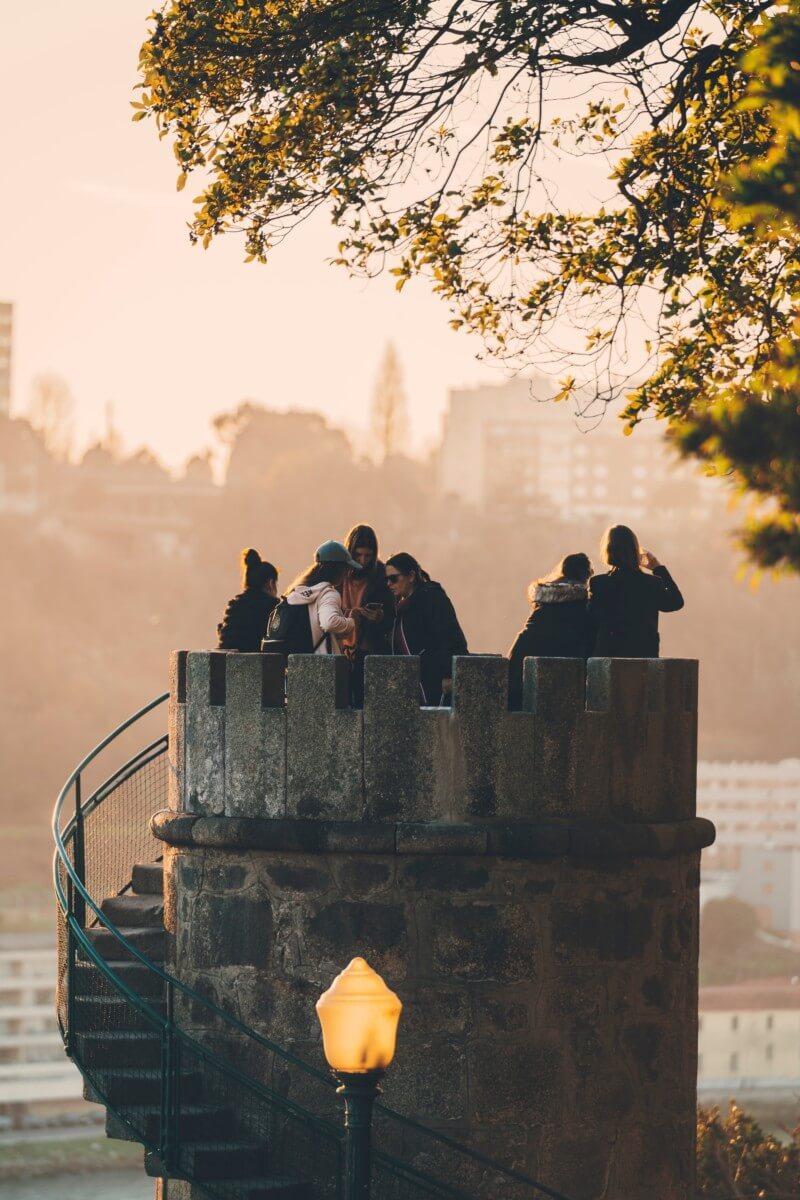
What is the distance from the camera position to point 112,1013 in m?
9.99

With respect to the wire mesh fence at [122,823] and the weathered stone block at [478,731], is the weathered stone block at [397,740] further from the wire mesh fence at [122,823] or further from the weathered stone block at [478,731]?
the wire mesh fence at [122,823]

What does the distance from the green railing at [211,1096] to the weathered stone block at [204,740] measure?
30.5 inches

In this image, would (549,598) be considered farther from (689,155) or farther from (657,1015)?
(689,155)

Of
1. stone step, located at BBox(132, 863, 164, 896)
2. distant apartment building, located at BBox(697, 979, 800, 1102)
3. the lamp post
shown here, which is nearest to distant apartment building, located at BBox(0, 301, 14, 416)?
distant apartment building, located at BBox(697, 979, 800, 1102)

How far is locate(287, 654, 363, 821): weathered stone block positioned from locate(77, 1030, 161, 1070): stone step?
5.38 feet

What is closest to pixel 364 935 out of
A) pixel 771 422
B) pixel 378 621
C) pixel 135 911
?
pixel 378 621

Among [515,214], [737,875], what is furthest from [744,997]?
[515,214]

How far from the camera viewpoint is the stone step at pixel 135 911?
34.1ft

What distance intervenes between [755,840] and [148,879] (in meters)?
96.4

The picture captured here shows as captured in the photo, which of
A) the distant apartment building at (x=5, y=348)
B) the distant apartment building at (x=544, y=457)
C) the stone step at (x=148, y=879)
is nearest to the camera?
the stone step at (x=148, y=879)

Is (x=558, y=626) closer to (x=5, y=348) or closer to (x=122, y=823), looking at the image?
(x=122, y=823)

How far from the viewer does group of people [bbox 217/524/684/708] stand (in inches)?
360

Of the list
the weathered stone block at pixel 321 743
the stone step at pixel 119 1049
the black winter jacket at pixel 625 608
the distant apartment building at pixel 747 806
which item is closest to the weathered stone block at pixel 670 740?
the black winter jacket at pixel 625 608

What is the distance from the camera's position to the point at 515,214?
1117cm
